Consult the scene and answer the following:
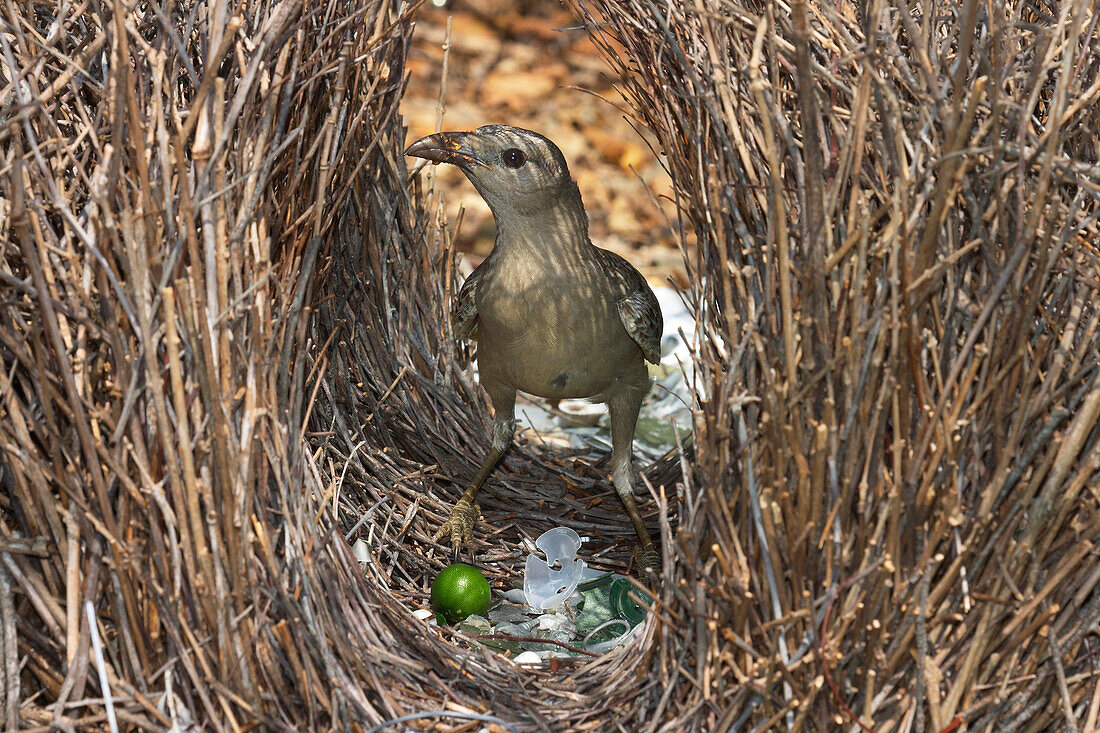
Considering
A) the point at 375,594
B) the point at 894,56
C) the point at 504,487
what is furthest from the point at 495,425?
the point at 894,56

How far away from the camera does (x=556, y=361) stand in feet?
9.81

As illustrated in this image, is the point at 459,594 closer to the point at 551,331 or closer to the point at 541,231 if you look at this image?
the point at 551,331

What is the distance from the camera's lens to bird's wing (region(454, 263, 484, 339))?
3135 millimetres

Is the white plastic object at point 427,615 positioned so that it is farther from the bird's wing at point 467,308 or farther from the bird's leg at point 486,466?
the bird's wing at point 467,308

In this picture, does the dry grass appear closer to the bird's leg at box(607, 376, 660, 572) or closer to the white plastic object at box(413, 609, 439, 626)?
the white plastic object at box(413, 609, 439, 626)

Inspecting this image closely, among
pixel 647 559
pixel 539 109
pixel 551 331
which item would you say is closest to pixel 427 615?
pixel 647 559

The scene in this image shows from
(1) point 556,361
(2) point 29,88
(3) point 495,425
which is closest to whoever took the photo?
(2) point 29,88

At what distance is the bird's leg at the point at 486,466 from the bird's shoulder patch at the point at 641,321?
1.42ft

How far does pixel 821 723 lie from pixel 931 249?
820mm

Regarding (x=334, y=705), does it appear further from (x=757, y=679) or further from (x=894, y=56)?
(x=894, y=56)

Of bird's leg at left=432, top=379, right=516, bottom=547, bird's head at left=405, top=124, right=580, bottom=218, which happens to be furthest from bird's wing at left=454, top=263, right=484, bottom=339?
bird's head at left=405, top=124, right=580, bottom=218

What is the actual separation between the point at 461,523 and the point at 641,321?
2.52 ft

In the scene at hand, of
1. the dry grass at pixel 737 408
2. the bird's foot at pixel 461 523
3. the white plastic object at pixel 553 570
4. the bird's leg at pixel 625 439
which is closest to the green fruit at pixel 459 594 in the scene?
the white plastic object at pixel 553 570

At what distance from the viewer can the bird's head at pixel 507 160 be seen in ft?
9.48
